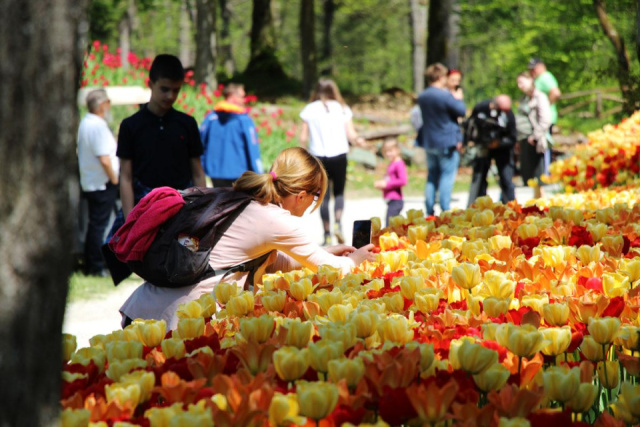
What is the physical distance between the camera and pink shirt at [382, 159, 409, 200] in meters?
9.62

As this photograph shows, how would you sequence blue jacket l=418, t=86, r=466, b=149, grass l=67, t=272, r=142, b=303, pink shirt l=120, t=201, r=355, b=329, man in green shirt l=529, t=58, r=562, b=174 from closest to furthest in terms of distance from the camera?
1. pink shirt l=120, t=201, r=355, b=329
2. grass l=67, t=272, r=142, b=303
3. blue jacket l=418, t=86, r=466, b=149
4. man in green shirt l=529, t=58, r=562, b=174

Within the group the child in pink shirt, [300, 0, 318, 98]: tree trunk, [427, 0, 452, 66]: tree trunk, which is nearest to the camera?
the child in pink shirt

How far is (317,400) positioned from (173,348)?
705 mm

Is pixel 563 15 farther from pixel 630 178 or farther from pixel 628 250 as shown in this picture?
pixel 628 250

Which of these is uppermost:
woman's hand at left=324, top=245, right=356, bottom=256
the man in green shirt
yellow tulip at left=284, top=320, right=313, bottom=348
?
the man in green shirt

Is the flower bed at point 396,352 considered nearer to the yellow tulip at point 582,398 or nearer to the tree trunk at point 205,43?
the yellow tulip at point 582,398

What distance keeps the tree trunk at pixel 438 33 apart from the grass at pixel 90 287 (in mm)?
11052

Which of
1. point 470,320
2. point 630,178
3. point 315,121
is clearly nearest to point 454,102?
point 315,121

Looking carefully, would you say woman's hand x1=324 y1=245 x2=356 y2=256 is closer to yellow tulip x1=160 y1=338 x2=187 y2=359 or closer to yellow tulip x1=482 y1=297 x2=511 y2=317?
yellow tulip x1=482 y1=297 x2=511 y2=317

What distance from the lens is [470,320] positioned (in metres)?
2.51

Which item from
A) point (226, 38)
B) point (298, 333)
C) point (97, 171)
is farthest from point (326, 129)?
point (226, 38)

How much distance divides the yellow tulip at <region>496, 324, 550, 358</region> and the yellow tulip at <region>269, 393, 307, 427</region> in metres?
0.60

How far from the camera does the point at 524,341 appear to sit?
208 centimetres

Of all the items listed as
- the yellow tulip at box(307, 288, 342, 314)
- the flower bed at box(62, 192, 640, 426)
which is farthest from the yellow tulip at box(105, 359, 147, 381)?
the yellow tulip at box(307, 288, 342, 314)
